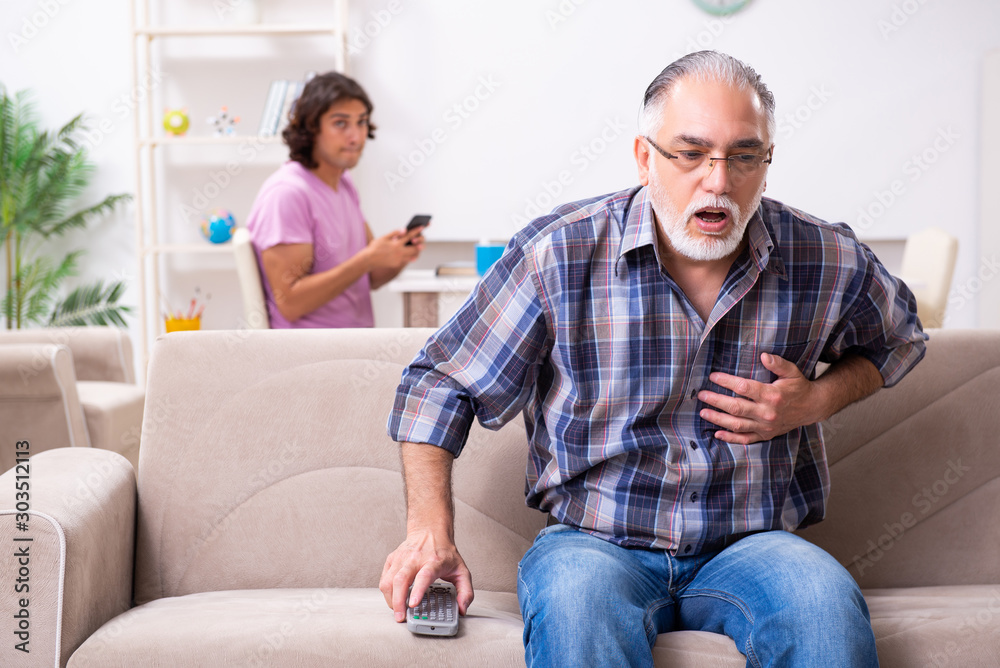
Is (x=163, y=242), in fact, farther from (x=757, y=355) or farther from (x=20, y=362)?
(x=757, y=355)

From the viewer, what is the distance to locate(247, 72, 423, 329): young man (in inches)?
92.6

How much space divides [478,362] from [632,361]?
21 centimetres

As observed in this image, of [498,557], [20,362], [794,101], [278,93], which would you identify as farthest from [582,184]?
[498,557]

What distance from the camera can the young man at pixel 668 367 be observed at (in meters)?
1.14

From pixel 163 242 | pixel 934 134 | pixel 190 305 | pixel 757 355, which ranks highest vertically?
pixel 934 134

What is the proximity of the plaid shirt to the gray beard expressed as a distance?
0.11 ft

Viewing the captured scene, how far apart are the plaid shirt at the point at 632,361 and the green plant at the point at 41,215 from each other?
3412 mm

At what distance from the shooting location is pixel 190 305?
4.38 m

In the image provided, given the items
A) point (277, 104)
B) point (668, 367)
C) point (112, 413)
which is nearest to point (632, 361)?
point (668, 367)

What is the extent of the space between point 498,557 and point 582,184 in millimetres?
3124

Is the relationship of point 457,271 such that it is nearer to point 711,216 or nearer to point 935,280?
point 935,280

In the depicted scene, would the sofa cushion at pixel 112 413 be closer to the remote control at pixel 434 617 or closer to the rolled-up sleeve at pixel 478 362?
the rolled-up sleeve at pixel 478 362

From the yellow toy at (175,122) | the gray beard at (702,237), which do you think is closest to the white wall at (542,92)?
the yellow toy at (175,122)

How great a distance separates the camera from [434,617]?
1085mm
